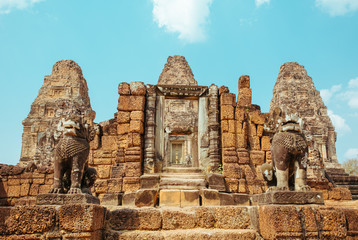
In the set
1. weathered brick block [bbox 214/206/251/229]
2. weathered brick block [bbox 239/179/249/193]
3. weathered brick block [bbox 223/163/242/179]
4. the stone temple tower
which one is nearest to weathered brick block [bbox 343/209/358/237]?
weathered brick block [bbox 214/206/251/229]

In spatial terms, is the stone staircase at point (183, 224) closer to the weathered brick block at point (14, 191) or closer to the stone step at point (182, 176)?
the stone step at point (182, 176)

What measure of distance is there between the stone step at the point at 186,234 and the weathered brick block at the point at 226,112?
5407 millimetres

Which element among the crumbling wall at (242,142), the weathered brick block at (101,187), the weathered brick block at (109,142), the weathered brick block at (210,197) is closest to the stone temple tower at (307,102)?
the crumbling wall at (242,142)

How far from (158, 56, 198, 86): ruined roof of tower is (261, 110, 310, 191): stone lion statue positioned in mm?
26467

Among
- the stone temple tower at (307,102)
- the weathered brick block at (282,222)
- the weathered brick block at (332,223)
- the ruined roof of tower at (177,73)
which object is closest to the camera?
the weathered brick block at (282,222)

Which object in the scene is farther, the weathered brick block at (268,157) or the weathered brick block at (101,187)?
the weathered brick block at (268,157)

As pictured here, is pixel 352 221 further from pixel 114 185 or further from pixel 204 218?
pixel 114 185

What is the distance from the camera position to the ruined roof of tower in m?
31.2

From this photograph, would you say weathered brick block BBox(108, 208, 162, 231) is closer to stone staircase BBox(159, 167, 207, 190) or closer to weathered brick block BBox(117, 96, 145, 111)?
stone staircase BBox(159, 167, 207, 190)

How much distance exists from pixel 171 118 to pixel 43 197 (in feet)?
75.3

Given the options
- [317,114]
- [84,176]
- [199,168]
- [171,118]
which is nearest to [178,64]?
[171,118]

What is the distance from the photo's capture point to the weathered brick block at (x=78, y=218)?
350cm

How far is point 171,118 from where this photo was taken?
26.9 meters

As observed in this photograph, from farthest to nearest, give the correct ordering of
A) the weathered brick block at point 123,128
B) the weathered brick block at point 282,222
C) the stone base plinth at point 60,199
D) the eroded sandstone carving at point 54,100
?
the eroded sandstone carving at point 54,100 < the weathered brick block at point 123,128 < the stone base plinth at point 60,199 < the weathered brick block at point 282,222
